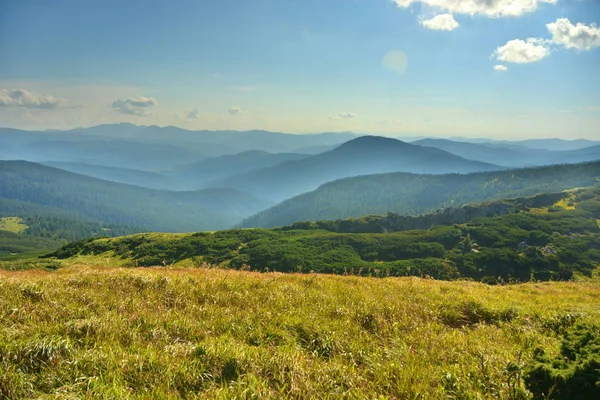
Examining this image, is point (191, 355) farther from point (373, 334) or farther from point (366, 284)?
point (366, 284)

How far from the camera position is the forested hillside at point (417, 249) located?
289 feet

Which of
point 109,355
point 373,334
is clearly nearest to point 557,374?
point 373,334

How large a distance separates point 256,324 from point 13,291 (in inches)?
296

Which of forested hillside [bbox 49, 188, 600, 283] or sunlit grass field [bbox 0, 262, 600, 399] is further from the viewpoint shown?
forested hillside [bbox 49, 188, 600, 283]

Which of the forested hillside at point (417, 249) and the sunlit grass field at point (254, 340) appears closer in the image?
the sunlit grass field at point (254, 340)

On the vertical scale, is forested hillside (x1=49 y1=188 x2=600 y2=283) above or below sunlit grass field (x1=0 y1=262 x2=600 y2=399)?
below

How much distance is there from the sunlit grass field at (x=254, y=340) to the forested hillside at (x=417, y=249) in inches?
2376

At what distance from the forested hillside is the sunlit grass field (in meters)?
60.3

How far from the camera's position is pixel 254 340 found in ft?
25.7

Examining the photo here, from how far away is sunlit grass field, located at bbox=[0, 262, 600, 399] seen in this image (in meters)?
5.48

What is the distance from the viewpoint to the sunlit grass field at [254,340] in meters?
5.48

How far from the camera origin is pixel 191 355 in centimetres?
645

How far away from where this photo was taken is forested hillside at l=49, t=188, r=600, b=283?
8800 centimetres

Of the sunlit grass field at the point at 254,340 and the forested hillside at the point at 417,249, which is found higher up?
the sunlit grass field at the point at 254,340
